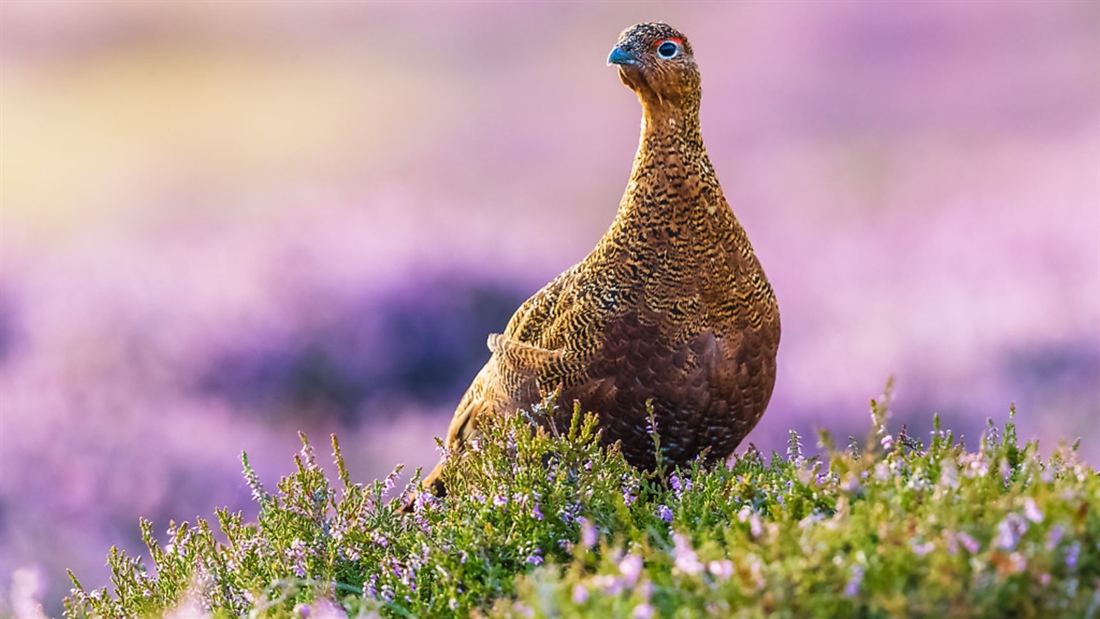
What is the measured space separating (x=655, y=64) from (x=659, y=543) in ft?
5.09

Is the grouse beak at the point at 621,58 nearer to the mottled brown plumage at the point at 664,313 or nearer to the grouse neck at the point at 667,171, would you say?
the mottled brown plumage at the point at 664,313

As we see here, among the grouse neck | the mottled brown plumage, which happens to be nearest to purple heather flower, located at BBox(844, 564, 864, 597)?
the mottled brown plumage

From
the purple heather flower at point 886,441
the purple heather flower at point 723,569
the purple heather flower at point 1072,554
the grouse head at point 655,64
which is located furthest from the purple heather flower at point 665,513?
the grouse head at point 655,64

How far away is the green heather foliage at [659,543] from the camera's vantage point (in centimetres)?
161

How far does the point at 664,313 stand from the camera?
129 inches

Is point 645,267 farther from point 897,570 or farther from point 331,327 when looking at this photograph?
point 331,327

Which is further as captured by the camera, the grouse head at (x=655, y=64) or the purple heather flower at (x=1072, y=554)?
the grouse head at (x=655, y=64)

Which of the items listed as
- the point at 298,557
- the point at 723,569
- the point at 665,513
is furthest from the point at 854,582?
the point at 298,557

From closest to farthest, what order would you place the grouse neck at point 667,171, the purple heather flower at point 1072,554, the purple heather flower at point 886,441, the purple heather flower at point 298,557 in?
1. the purple heather flower at point 1072,554
2. the purple heather flower at point 886,441
3. the purple heather flower at point 298,557
4. the grouse neck at point 667,171

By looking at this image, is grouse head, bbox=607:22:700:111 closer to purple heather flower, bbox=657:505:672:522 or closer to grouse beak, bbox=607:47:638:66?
grouse beak, bbox=607:47:638:66

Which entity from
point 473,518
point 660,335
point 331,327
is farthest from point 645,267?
point 331,327

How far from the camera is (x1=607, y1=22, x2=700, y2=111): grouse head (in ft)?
11.3

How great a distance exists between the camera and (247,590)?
8.18 feet

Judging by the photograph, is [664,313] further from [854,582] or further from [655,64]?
[854,582]
